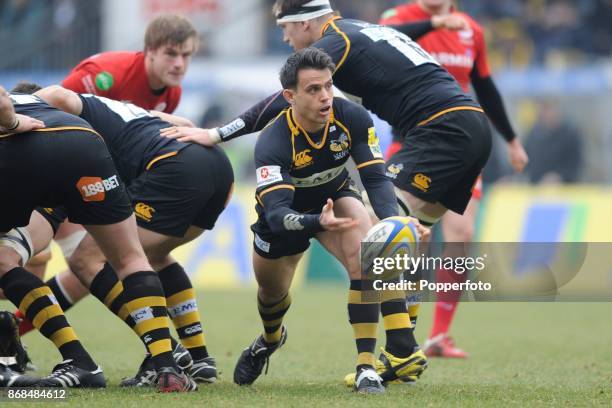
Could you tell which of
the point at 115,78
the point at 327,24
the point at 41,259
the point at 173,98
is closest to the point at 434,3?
the point at 327,24

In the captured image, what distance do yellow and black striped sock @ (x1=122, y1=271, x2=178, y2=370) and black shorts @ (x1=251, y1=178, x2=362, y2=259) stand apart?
2.15 feet

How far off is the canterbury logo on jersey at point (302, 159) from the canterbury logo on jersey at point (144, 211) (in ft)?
3.03

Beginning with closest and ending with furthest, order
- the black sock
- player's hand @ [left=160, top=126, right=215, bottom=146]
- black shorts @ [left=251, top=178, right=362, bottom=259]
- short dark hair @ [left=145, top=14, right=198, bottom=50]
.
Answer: black shorts @ [left=251, top=178, right=362, bottom=259] < player's hand @ [left=160, top=126, right=215, bottom=146] < the black sock < short dark hair @ [left=145, top=14, right=198, bottom=50]

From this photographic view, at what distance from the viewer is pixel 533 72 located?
15938 mm

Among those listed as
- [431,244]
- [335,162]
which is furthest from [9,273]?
[431,244]

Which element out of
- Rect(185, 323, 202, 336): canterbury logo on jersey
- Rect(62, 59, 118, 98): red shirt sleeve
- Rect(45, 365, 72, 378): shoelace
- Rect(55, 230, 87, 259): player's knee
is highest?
Rect(62, 59, 118, 98): red shirt sleeve

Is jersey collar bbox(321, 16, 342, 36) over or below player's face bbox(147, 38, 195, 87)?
over

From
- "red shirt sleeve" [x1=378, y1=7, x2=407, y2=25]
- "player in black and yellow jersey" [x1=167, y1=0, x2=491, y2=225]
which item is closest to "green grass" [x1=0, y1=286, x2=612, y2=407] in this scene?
"player in black and yellow jersey" [x1=167, y1=0, x2=491, y2=225]

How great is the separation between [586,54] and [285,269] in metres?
12.8

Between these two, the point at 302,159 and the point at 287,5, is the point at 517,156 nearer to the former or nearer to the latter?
the point at 287,5

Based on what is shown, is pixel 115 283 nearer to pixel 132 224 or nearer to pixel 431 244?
pixel 132 224

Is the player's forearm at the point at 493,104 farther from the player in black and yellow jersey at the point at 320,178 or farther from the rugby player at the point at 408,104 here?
the player in black and yellow jersey at the point at 320,178

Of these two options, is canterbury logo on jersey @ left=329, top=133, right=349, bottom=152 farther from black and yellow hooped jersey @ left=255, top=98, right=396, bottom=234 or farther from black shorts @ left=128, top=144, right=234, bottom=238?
black shorts @ left=128, top=144, right=234, bottom=238

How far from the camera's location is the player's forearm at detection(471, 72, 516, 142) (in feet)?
25.3
